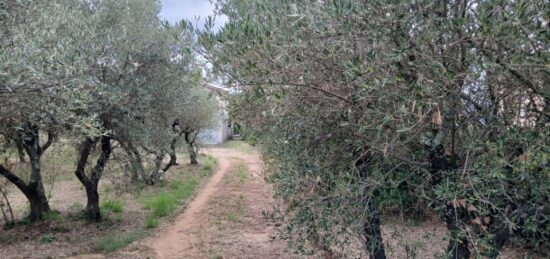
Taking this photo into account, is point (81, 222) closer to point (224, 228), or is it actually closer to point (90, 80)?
point (224, 228)

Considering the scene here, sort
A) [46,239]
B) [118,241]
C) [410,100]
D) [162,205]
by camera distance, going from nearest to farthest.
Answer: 1. [410,100]
2. [118,241]
3. [46,239]
4. [162,205]

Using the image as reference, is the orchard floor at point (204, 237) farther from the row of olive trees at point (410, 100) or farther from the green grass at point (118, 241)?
the row of olive trees at point (410, 100)

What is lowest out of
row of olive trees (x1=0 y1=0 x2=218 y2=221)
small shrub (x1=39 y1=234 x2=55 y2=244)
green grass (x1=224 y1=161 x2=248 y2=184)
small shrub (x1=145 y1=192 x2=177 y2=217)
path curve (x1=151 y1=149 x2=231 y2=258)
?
path curve (x1=151 y1=149 x2=231 y2=258)

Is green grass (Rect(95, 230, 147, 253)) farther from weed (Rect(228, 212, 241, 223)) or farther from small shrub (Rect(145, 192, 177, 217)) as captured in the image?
weed (Rect(228, 212, 241, 223))

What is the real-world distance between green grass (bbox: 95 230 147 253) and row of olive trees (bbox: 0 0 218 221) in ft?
5.76

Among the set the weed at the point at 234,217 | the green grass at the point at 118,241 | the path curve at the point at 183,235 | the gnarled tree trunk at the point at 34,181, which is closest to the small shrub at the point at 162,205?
the path curve at the point at 183,235

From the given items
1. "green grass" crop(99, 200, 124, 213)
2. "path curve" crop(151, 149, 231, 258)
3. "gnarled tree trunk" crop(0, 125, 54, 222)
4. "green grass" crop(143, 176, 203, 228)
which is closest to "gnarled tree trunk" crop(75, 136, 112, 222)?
"gnarled tree trunk" crop(0, 125, 54, 222)

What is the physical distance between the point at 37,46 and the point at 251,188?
45.8 ft

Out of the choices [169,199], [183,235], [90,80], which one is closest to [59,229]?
[183,235]

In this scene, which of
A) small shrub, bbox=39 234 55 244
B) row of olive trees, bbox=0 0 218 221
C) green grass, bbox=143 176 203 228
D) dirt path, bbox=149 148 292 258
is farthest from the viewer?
green grass, bbox=143 176 203 228

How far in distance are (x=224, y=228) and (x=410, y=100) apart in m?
9.18

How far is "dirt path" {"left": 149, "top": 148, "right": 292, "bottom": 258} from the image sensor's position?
30.7 ft

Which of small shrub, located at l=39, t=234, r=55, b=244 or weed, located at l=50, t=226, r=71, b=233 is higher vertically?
weed, located at l=50, t=226, r=71, b=233

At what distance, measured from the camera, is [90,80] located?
6.06 meters
